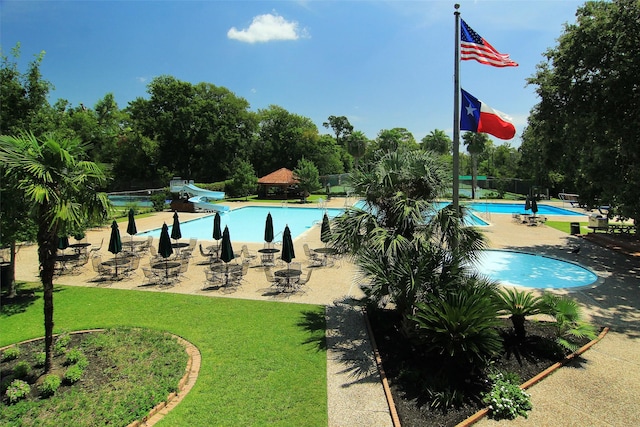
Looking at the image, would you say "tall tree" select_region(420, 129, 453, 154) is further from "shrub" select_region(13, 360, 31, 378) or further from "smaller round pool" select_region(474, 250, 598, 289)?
"shrub" select_region(13, 360, 31, 378)

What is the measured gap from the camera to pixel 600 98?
14.1 m

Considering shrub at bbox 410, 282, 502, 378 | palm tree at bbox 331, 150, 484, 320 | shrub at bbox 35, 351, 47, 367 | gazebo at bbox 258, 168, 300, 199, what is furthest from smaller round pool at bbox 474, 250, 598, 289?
gazebo at bbox 258, 168, 300, 199

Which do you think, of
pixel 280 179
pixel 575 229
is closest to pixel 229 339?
pixel 575 229

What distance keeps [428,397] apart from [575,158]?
1678cm

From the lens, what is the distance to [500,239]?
2011 centimetres

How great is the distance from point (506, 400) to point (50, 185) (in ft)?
28.5

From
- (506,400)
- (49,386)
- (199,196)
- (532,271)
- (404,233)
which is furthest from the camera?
(199,196)

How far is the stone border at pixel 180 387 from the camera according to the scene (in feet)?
18.3

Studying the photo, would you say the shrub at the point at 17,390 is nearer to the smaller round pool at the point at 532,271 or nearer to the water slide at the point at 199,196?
the smaller round pool at the point at 532,271

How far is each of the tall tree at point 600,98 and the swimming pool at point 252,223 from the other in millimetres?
14639

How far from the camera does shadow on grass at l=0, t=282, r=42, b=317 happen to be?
398 inches

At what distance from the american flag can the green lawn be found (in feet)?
25.7

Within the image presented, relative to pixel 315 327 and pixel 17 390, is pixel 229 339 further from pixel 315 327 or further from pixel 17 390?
pixel 17 390

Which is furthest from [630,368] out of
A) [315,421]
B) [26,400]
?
[26,400]
